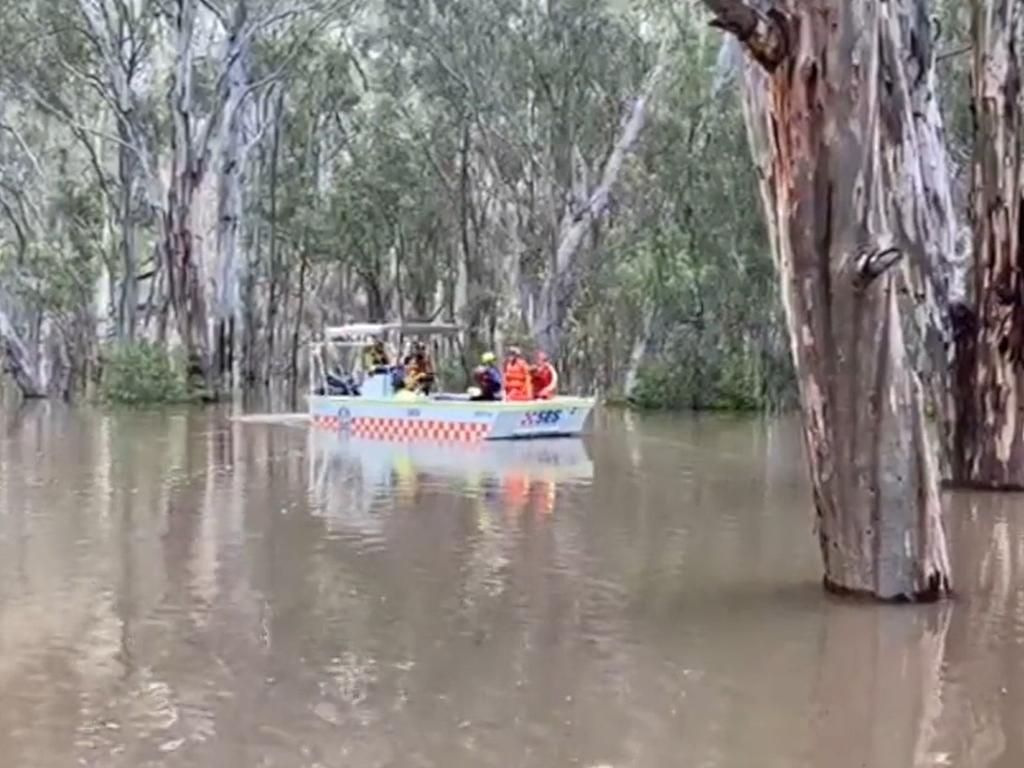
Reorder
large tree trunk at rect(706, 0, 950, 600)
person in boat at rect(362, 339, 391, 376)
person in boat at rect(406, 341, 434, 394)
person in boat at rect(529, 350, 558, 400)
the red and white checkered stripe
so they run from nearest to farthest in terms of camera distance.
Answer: large tree trunk at rect(706, 0, 950, 600) < the red and white checkered stripe < person in boat at rect(529, 350, 558, 400) < person in boat at rect(406, 341, 434, 394) < person in boat at rect(362, 339, 391, 376)

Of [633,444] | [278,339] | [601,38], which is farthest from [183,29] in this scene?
[278,339]

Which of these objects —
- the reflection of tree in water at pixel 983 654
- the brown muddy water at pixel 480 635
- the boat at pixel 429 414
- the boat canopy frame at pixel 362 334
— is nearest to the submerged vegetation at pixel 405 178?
the boat canopy frame at pixel 362 334

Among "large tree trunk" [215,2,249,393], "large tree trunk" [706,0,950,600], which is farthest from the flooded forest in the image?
"large tree trunk" [215,2,249,393]

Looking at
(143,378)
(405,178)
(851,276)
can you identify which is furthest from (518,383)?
(405,178)

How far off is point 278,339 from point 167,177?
14.1m

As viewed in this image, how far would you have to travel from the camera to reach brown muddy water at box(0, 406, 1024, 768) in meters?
6.18

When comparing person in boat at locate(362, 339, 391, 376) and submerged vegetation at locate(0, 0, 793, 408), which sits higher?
submerged vegetation at locate(0, 0, 793, 408)

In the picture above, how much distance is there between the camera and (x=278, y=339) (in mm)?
51219

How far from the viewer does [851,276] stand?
28.2 ft

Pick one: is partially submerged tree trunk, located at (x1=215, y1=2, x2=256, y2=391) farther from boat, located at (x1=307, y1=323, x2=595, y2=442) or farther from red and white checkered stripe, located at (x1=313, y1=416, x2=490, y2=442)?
red and white checkered stripe, located at (x1=313, y1=416, x2=490, y2=442)

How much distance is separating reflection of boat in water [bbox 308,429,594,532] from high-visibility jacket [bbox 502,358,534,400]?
0.92 metres

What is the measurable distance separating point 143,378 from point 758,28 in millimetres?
25452

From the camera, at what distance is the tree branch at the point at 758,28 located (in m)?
8.34

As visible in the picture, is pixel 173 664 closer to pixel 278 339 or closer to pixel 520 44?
pixel 520 44
